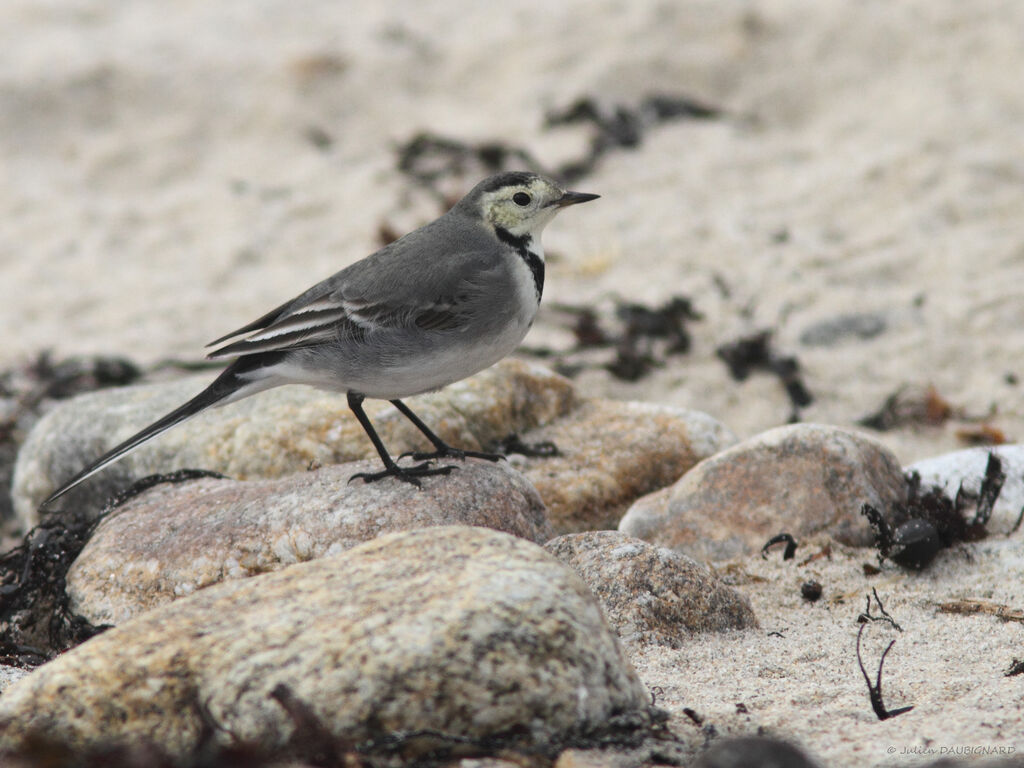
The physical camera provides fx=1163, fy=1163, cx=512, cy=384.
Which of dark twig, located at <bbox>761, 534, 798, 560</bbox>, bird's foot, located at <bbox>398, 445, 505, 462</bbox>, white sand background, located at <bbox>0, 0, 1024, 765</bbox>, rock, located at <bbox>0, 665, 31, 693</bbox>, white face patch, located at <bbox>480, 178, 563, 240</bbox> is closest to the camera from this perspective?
rock, located at <bbox>0, 665, 31, 693</bbox>

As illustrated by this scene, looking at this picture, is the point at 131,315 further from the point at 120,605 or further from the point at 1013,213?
the point at 1013,213

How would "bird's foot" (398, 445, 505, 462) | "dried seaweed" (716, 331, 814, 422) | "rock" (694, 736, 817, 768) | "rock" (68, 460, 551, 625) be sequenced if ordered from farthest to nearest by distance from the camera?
1. "dried seaweed" (716, 331, 814, 422)
2. "bird's foot" (398, 445, 505, 462)
3. "rock" (68, 460, 551, 625)
4. "rock" (694, 736, 817, 768)

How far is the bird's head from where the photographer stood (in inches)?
200

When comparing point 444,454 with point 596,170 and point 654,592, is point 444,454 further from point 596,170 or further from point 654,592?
point 596,170

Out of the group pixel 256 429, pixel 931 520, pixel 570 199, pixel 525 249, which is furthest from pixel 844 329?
pixel 256 429

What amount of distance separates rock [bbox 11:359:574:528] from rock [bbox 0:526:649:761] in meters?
2.27

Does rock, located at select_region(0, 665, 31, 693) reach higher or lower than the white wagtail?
lower

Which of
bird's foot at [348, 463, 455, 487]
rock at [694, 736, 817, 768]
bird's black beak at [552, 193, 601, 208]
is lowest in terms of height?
bird's foot at [348, 463, 455, 487]

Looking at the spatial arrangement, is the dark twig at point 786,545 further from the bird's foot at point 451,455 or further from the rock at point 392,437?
the bird's foot at point 451,455

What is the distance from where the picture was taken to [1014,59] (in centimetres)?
932

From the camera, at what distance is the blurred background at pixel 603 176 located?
282 inches

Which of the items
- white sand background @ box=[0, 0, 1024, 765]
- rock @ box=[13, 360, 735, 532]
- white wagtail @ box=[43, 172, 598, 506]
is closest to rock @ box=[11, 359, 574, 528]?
rock @ box=[13, 360, 735, 532]

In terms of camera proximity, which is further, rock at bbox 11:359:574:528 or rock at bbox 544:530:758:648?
rock at bbox 11:359:574:528

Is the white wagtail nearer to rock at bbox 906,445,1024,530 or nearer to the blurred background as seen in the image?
rock at bbox 906,445,1024,530
